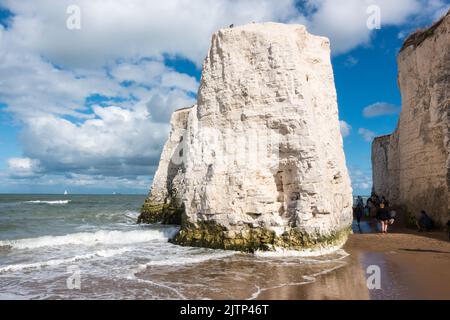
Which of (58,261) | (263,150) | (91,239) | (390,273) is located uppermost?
(263,150)

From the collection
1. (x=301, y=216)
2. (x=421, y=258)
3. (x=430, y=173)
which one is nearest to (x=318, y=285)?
(x=301, y=216)

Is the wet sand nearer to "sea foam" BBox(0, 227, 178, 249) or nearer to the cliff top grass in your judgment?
"sea foam" BBox(0, 227, 178, 249)

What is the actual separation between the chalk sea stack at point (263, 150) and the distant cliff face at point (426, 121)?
422 centimetres

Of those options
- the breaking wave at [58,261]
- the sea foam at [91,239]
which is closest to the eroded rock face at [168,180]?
the sea foam at [91,239]

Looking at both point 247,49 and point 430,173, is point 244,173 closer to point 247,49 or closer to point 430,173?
point 247,49

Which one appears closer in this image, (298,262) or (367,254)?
(298,262)

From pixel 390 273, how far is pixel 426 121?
33.1 feet

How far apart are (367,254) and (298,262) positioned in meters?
2.62

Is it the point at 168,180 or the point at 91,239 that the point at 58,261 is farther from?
the point at 168,180

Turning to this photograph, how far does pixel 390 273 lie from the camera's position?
29.5ft

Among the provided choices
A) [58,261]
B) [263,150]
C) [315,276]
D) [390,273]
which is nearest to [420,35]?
[263,150]

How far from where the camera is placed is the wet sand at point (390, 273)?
7.37 metres

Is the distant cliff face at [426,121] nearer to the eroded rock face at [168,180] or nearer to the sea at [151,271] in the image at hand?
the sea at [151,271]
